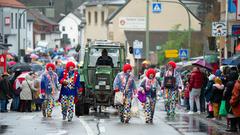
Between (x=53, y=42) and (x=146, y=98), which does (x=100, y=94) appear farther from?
(x=53, y=42)

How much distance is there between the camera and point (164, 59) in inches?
2948

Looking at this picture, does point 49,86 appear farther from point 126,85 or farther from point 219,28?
point 219,28

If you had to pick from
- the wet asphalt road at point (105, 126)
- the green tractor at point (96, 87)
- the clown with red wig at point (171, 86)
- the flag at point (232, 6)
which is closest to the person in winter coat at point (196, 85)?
the wet asphalt road at point (105, 126)

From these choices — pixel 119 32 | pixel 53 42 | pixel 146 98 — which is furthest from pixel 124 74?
pixel 53 42

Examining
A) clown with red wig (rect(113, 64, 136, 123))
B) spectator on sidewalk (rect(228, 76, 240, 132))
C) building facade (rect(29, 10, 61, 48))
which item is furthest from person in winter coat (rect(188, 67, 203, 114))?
building facade (rect(29, 10, 61, 48))

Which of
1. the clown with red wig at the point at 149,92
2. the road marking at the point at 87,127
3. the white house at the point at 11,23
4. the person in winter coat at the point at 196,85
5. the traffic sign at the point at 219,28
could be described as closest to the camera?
the road marking at the point at 87,127

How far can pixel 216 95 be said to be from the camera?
1039 inches

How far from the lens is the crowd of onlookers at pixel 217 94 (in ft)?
72.0

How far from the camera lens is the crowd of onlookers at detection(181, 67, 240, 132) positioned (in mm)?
21931

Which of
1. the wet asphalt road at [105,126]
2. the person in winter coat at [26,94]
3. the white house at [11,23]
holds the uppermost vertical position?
the white house at [11,23]

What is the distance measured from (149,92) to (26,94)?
8.66 metres

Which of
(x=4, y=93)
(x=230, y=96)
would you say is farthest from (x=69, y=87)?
(x=4, y=93)

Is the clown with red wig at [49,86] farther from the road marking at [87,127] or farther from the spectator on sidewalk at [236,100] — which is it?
the spectator on sidewalk at [236,100]

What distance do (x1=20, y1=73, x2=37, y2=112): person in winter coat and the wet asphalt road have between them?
4.72 meters
